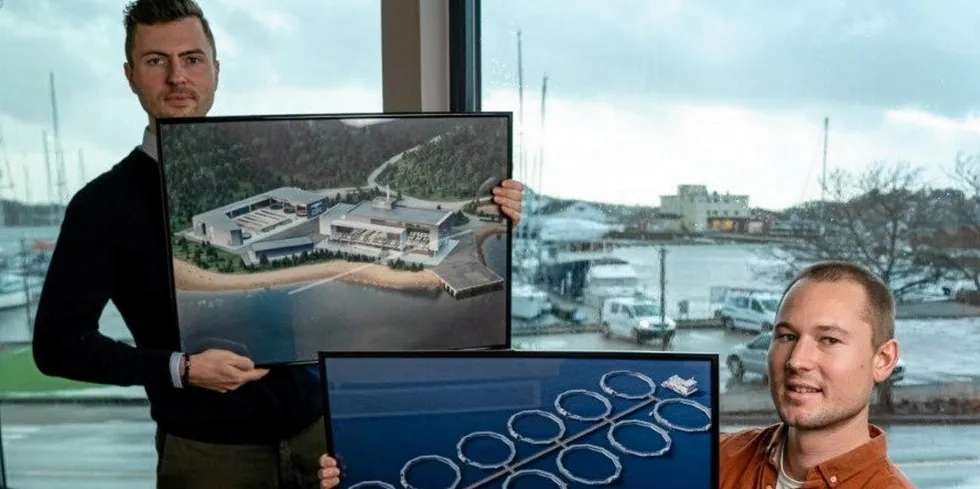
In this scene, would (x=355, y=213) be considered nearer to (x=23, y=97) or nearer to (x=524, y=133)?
(x=524, y=133)

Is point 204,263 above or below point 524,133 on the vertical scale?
below

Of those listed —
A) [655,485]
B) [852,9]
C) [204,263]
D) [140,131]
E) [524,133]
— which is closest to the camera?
[655,485]

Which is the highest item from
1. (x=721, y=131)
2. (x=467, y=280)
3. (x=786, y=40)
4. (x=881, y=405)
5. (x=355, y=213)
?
(x=786, y=40)

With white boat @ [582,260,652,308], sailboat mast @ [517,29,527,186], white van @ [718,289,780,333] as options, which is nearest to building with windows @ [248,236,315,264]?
sailboat mast @ [517,29,527,186]

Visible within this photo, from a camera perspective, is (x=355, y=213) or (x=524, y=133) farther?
(x=524, y=133)

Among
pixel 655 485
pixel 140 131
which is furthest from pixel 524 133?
pixel 140 131

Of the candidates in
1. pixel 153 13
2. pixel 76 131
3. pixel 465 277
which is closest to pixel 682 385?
pixel 465 277

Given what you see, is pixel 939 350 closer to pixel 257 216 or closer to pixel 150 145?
pixel 257 216

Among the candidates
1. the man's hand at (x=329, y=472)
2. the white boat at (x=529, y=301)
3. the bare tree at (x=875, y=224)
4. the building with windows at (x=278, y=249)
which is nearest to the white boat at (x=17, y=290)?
the white boat at (x=529, y=301)

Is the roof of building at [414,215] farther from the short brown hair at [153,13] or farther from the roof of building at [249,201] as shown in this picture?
the short brown hair at [153,13]
